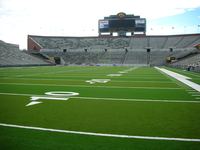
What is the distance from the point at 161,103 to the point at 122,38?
7230cm

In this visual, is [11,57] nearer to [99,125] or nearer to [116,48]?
[116,48]

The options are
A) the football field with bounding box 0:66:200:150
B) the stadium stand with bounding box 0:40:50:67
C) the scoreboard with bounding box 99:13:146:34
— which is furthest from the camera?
the scoreboard with bounding box 99:13:146:34

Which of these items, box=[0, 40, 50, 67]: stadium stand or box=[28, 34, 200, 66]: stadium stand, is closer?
box=[0, 40, 50, 67]: stadium stand

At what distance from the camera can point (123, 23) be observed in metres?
74.2

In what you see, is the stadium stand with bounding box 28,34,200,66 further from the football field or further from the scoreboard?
the football field

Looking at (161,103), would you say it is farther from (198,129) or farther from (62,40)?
(62,40)

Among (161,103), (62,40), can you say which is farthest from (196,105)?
(62,40)

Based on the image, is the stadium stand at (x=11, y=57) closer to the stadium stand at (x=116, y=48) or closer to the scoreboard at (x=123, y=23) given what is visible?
the stadium stand at (x=116, y=48)

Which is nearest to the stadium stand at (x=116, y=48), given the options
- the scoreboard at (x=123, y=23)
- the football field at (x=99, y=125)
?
the scoreboard at (x=123, y=23)

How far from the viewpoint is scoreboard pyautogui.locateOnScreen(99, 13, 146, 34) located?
2896 inches

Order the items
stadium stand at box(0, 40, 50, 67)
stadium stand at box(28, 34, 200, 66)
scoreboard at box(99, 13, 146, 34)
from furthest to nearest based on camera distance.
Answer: scoreboard at box(99, 13, 146, 34)
stadium stand at box(28, 34, 200, 66)
stadium stand at box(0, 40, 50, 67)

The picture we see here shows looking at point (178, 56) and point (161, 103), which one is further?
point (178, 56)

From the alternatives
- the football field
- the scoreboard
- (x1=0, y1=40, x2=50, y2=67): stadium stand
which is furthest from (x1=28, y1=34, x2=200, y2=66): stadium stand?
the football field

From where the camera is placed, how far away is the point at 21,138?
4.48m
